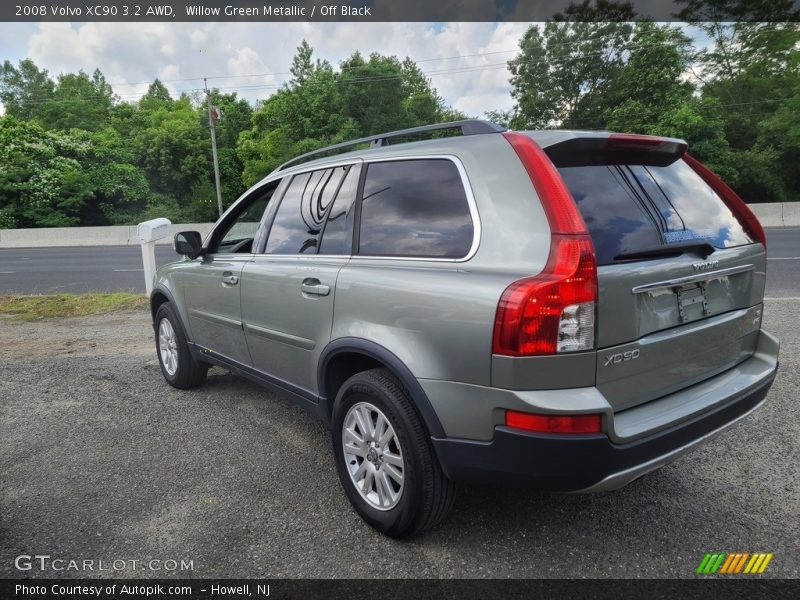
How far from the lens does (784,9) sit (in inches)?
1268

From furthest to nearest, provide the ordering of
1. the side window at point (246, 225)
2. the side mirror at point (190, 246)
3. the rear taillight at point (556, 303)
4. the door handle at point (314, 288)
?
the side mirror at point (190, 246) → the side window at point (246, 225) → the door handle at point (314, 288) → the rear taillight at point (556, 303)

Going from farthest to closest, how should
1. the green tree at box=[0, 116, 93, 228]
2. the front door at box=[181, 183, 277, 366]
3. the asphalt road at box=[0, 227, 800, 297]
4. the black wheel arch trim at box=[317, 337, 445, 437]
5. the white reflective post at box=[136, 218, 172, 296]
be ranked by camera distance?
the green tree at box=[0, 116, 93, 228] < the asphalt road at box=[0, 227, 800, 297] < the white reflective post at box=[136, 218, 172, 296] < the front door at box=[181, 183, 277, 366] < the black wheel arch trim at box=[317, 337, 445, 437]

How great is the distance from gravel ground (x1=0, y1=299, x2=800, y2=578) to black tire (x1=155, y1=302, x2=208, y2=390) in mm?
461

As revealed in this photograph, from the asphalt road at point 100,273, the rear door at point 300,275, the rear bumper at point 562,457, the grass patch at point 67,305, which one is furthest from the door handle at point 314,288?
the asphalt road at point 100,273

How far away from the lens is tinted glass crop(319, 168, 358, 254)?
2863 millimetres

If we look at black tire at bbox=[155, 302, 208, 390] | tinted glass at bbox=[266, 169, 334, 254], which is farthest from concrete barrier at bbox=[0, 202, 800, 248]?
tinted glass at bbox=[266, 169, 334, 254]

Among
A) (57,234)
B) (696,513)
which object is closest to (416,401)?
(696,513)

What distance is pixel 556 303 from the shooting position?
1929 mm

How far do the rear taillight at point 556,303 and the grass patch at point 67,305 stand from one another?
7.98 metres

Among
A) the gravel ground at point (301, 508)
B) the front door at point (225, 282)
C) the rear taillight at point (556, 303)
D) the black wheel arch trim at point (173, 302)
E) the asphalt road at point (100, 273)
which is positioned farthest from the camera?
the asphalt road at point (100, 273)

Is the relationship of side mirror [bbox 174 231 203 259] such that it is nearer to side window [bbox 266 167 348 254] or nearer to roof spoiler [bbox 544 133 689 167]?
side window [bbox 266 167 348 254]

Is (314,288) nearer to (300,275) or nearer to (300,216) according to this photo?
(300,275)

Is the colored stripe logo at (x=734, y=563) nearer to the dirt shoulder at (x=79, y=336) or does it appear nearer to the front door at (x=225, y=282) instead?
the front door at (x=225, y=282)

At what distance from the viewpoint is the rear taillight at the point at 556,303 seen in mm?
1930
